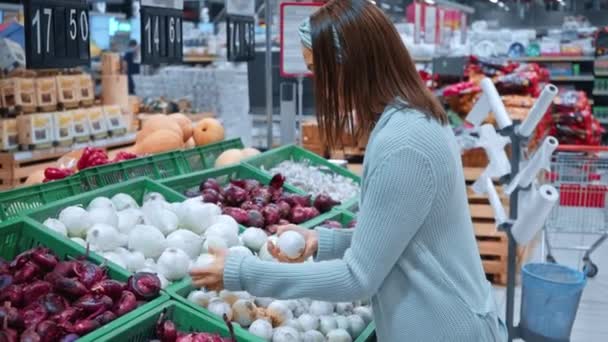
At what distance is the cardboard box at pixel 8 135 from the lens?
5.82 metres

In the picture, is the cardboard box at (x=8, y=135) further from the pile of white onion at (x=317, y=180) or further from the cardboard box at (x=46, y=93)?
the pile of white onion at (x=317, y=180)

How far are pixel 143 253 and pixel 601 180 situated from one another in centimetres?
391

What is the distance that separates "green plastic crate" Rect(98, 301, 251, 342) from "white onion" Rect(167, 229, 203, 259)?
0.31m

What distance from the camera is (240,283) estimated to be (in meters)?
1.59

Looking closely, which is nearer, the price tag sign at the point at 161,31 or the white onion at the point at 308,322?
the white onion at the point at 308,322

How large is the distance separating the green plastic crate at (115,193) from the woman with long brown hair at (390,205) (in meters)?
0.66

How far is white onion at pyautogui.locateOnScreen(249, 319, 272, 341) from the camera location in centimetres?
189

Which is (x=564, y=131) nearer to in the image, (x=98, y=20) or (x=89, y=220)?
(x=89, y=220)

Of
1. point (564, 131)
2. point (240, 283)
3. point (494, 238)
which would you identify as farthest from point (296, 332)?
point (564, 131)

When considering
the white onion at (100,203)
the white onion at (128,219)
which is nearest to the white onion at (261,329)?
the white onion at (128,219)

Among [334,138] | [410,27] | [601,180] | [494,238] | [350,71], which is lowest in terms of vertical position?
[494,238]

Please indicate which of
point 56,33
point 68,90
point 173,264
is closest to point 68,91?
point 68,90

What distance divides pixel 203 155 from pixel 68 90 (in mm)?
3427

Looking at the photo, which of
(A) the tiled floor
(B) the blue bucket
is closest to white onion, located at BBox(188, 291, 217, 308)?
(B) the blue bucket
